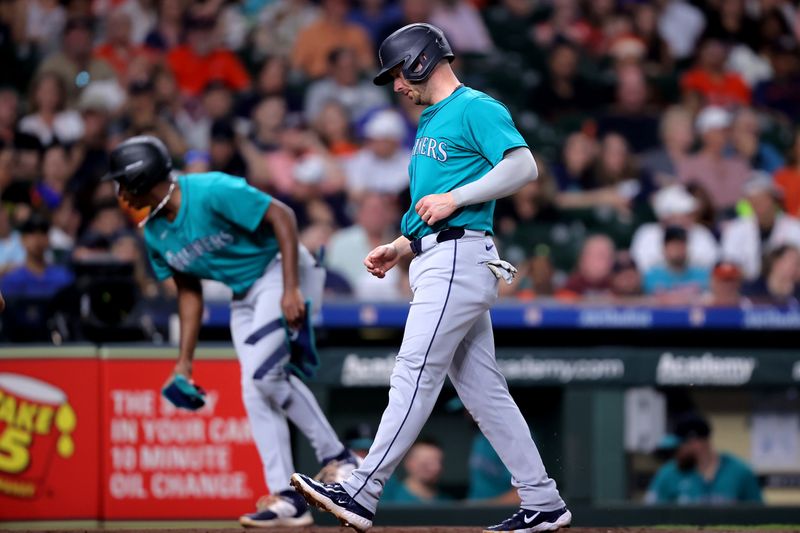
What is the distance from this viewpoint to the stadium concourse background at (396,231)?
755 centimetres

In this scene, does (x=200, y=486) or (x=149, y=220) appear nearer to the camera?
(x=149, y=220)

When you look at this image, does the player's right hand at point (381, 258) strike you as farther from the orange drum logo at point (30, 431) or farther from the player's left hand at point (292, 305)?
the orange drum logo at point (30, 431)

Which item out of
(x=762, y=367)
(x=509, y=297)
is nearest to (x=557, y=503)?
(x=762, y=367)

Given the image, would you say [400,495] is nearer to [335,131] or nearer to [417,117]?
[335,131]

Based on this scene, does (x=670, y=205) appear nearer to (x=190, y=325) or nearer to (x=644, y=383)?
(x=644, y=383)

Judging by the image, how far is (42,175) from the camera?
10.8m

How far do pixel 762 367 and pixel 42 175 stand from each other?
600 cm

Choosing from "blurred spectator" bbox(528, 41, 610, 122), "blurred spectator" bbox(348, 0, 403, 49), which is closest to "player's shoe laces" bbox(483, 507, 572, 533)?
"blurred spectator" bbox(528, 41, 610, 122)

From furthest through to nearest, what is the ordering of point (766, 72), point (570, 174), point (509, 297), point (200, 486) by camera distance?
point (766, 72), point (570, 174), point (509, 297), point (200, 486)

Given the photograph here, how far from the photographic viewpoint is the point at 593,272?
10094 millimetres

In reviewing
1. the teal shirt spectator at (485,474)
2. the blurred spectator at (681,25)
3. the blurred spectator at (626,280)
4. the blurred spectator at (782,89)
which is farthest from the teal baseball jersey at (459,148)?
the blurred spectator at (681,25)

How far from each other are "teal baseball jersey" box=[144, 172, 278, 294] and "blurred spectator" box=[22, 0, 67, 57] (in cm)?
640

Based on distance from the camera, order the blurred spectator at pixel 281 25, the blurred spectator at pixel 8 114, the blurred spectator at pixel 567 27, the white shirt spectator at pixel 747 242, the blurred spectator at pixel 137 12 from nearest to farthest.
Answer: the white shirt spectator at pixel 747 242 → the blurred spectator at pixel 8 114 → the blurred spectator at pixel 137 12 → the blurred spectator at pixel 281 25 → the blurred spectator at pixel 567 27

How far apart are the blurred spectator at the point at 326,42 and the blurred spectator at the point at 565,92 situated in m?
1.76
